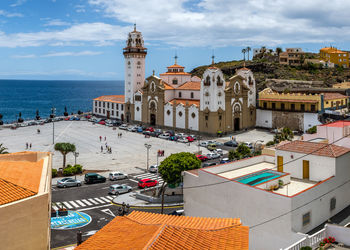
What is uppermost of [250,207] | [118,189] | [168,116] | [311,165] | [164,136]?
[168,116]

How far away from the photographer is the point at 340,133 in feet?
91.2

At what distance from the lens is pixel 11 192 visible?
14.7 m

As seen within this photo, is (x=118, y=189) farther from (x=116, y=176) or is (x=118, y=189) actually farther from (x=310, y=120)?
(x=310, y=120)

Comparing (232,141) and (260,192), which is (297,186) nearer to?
(260,192)

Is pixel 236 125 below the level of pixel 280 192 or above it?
above

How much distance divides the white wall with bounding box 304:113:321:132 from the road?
125ft

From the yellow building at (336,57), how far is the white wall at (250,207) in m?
115

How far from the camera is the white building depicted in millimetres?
19891

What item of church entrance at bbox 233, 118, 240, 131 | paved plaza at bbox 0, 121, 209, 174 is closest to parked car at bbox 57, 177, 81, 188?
paved plaza at bbox 0, 121, 209, 174

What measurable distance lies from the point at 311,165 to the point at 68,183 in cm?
2526

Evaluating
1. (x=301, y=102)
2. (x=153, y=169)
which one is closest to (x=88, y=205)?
(x=153, y=169)

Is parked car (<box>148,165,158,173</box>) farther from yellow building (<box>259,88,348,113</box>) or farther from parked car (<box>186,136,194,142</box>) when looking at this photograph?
yellow building (<box>259,88,348,113</box>)

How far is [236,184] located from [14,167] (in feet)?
41.9

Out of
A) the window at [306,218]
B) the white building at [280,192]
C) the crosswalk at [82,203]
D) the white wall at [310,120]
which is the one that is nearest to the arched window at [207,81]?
the white wall at [310,120]
